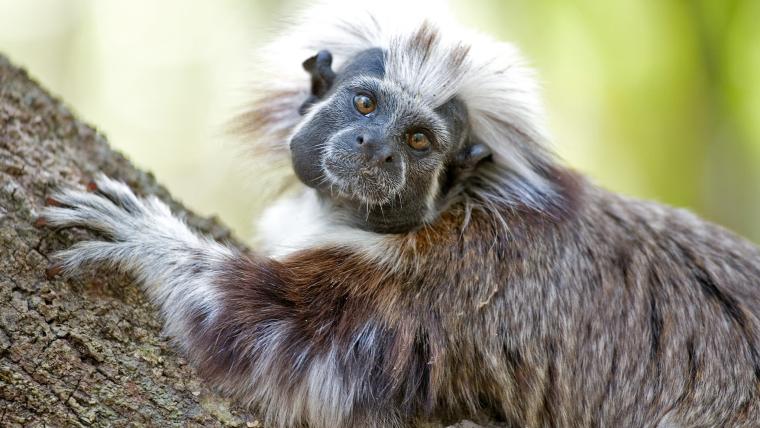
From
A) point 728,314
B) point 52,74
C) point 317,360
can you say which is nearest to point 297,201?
point 317,360

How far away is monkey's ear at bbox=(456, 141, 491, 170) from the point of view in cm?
588

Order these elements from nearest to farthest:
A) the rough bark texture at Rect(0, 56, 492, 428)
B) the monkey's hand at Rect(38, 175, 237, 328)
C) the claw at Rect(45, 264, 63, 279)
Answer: the rough bark texture at Rect(0, 56, 492, 428)
the claw at Rect(45, 264, 63, 279)
the monkey's hand at Rect(38, 175, 237, 328)

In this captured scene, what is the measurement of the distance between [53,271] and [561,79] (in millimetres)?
10915

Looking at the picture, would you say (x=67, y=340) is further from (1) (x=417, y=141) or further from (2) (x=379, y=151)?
(1) (x=417, y=141)

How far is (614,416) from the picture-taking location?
540 centimetres

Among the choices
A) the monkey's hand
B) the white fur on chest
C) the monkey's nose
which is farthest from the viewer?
the white fur on chest

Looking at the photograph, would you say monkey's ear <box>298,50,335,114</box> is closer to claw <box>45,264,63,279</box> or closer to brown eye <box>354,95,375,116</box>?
brown eye <box>354,95,375,116</box>

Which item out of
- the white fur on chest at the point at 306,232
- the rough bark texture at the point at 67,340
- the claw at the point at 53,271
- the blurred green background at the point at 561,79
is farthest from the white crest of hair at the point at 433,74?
the blurred green background at the point at 561,79

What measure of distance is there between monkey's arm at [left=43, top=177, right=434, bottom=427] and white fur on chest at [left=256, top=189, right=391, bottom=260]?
0.23 m

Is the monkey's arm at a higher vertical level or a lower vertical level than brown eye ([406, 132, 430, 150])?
lower

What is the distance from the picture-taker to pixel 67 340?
14.2ft

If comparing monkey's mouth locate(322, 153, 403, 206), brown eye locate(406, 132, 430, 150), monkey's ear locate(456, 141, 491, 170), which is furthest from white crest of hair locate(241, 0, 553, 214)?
monkey's mouth locate(322, 153, 403, 206)

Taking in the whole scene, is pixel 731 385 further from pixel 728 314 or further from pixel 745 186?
pixel 745 186

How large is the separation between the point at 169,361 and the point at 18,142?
174 cm
